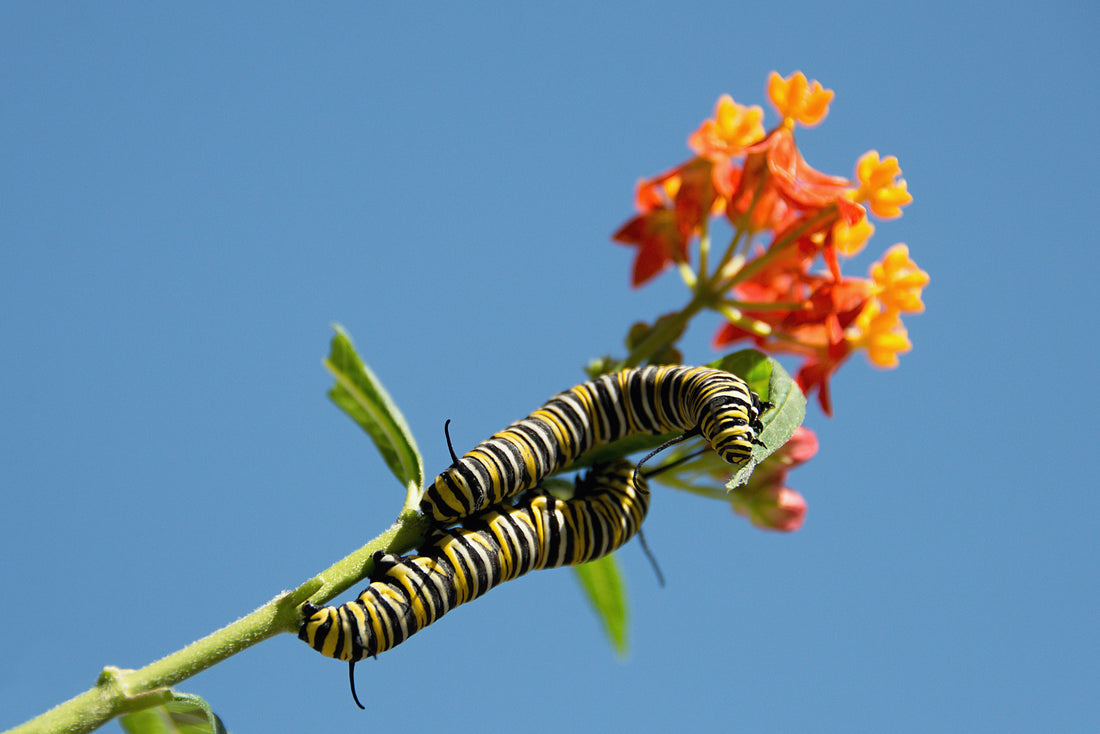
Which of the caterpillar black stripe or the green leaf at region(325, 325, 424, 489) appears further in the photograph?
the green leaf at region(325, 325, 424, 489)

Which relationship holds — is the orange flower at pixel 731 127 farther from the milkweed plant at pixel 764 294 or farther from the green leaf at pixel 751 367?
the green leaf at pixel 751 367

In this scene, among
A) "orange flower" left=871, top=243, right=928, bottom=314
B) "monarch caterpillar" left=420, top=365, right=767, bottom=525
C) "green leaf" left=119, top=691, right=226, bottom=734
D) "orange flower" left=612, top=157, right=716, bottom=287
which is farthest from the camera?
A: "orange flower" left=612, top=157, right=716, bottom=287

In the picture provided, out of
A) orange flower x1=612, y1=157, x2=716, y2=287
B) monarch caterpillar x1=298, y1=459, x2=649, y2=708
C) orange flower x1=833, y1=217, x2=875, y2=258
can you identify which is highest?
orange flower x1=612, y1=157, x2=716, y2=287

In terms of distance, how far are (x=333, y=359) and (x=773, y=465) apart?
6.45 feet

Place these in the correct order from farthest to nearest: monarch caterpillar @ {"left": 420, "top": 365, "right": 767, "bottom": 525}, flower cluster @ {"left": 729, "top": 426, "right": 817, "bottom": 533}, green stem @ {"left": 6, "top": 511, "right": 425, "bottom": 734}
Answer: flower cluster @ {"left": 729, "top": 426, "right": 817, "bottom": 533}, monarch caterpillar @ {"left": 420, "top": 365, "right": 767, "bottom": 525}, green stem @ {"left": 6, "top": 511, "right": 425, "bottom": 734}

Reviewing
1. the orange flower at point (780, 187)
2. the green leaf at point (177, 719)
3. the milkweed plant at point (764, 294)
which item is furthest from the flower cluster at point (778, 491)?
the green leaf at point (177, 719)

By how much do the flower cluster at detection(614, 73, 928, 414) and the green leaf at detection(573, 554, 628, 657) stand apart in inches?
38.5

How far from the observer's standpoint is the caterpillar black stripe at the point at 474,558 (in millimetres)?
2691

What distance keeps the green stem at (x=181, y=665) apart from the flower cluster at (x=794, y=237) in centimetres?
160

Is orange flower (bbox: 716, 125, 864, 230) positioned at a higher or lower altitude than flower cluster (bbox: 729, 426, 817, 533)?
higher

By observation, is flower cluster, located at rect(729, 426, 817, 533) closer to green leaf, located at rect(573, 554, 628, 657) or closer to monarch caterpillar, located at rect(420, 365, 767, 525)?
green leaf, located at rect(573, 554, 628, 657)

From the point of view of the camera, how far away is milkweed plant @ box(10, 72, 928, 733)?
10.6 feet

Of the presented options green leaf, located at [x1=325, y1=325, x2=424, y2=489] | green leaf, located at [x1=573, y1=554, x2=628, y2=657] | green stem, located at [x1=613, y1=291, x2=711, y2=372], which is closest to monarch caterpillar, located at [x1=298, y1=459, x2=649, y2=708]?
green leaf, located at [x1=325, y1=325, x2=424, y2=489]

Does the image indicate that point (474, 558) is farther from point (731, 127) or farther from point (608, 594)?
point (731, 127)
